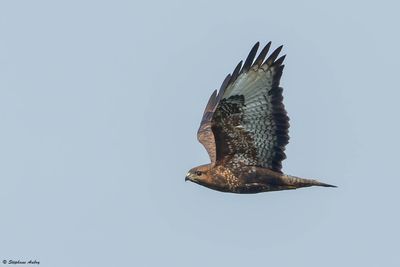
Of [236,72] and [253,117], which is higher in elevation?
[236,72]

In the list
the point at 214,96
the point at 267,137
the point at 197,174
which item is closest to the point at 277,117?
the point at 267,137

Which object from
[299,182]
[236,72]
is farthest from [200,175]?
[236,72]

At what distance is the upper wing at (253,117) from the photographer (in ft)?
55.4

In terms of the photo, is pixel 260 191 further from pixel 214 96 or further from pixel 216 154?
pixel 214 96

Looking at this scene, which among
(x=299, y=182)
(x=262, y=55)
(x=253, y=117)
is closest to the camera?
(x=262, y=55)

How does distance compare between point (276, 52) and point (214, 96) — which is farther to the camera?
point (214, 96)

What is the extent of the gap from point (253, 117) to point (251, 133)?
0.26m

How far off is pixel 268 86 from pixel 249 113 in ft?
1.61

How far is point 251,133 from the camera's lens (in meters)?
17.2

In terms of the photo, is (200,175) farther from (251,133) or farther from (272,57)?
(272,57)

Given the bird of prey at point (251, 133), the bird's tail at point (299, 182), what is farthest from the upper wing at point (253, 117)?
the bird's tail at point (299, 182)

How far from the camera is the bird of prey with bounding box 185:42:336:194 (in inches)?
666

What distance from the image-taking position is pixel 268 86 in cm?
1700

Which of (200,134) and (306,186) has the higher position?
(200,134)
